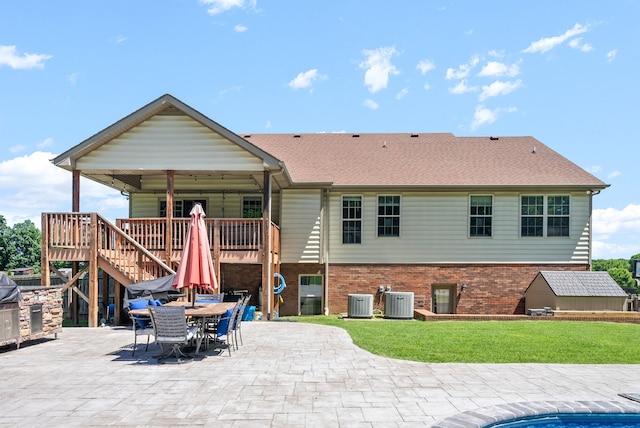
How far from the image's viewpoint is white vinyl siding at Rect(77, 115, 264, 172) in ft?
48.9

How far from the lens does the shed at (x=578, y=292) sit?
16141mm

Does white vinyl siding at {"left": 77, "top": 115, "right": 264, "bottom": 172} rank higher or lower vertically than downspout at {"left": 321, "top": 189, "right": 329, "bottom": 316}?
higher

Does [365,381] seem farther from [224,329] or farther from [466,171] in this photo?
[466,171]

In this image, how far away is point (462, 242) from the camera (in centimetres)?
1809

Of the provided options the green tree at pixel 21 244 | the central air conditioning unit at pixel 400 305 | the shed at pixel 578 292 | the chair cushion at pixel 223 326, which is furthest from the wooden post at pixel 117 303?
the green tree at pixel 21 244

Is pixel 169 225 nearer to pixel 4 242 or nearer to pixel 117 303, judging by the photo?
pixel 117 303

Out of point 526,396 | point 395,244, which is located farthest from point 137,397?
point 395,244

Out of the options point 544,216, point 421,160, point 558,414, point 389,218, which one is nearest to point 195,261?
point 558,414

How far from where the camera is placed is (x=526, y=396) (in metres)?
6.84

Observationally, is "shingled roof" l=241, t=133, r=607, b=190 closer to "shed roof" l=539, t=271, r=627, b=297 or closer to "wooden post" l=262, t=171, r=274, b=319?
"wooden post" l=262, t=171, r=274, b=319

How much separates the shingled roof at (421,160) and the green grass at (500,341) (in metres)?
5.62

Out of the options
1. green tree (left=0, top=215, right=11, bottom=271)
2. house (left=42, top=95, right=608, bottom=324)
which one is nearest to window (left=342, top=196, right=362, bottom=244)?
house (left=42, top=95, right=608, bottom=324)

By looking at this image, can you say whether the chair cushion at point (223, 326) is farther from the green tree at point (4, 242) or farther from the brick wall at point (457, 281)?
the green tree at point (4, 242)

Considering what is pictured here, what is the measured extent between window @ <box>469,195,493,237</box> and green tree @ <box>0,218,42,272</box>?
54.2 meters
